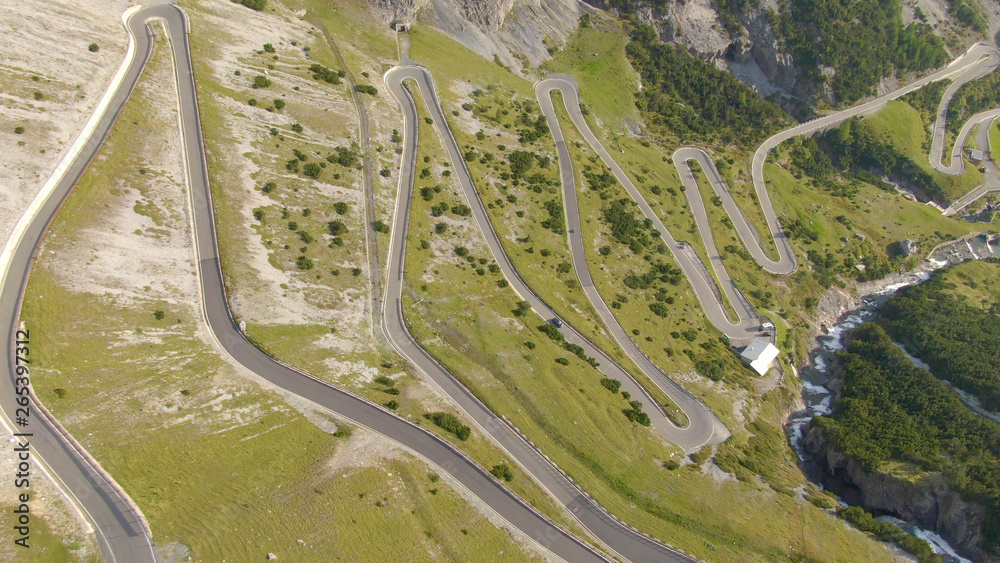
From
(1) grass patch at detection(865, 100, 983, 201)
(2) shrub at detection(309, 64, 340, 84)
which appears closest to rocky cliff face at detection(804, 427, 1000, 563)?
(2) shrub at detection(309, 64, 340, 84)

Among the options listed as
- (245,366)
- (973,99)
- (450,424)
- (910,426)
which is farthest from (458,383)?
(973,99)

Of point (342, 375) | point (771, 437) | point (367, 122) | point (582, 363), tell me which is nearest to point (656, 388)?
point (582, 363)

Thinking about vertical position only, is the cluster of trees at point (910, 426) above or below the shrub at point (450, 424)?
above

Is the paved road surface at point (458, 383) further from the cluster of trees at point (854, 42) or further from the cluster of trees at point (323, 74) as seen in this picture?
the cluster of trees at point (854, 42)

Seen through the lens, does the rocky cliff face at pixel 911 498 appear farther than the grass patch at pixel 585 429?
Yes

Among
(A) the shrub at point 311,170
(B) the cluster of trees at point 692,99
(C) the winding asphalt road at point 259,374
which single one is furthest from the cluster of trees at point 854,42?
(A) the shrub at point 311,170

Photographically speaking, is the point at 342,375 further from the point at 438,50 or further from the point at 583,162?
the point at 438,50

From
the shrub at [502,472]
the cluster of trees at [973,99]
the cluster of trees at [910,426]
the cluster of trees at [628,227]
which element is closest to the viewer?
the shrub at [502,472]
